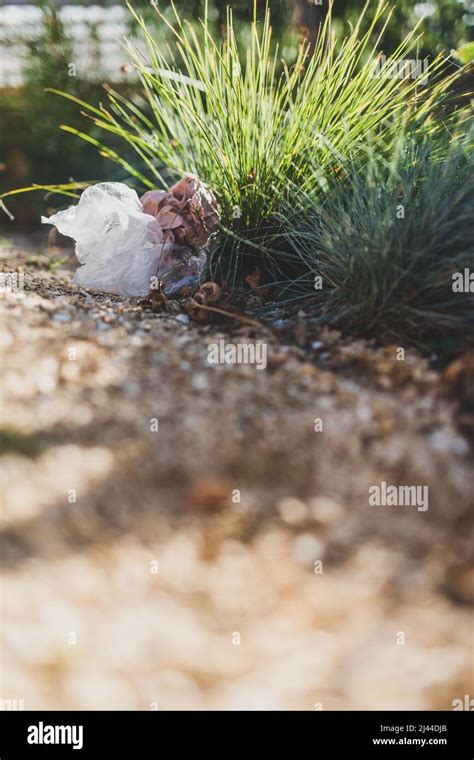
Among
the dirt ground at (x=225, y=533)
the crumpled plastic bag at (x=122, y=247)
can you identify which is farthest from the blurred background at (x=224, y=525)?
the crumpled plastic bag at (x=122, y=247)

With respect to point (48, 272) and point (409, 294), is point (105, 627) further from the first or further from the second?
point (48, 272)

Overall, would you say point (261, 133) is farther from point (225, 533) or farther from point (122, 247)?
point (225, 533)

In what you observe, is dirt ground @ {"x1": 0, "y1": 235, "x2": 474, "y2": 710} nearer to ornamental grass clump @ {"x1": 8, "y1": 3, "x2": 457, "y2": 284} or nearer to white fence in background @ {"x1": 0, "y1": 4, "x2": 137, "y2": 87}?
ornamental grass clump @ {"x1": 8, "y1": 3, "x2": 457, "y2": 284}

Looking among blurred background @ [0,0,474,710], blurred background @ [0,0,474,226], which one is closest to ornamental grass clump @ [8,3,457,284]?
blurred background @ [0,0,474,710]

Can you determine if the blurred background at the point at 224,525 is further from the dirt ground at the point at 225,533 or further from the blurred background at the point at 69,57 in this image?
the blurred background at the point at 69,57

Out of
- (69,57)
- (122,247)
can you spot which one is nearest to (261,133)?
(122,247)
